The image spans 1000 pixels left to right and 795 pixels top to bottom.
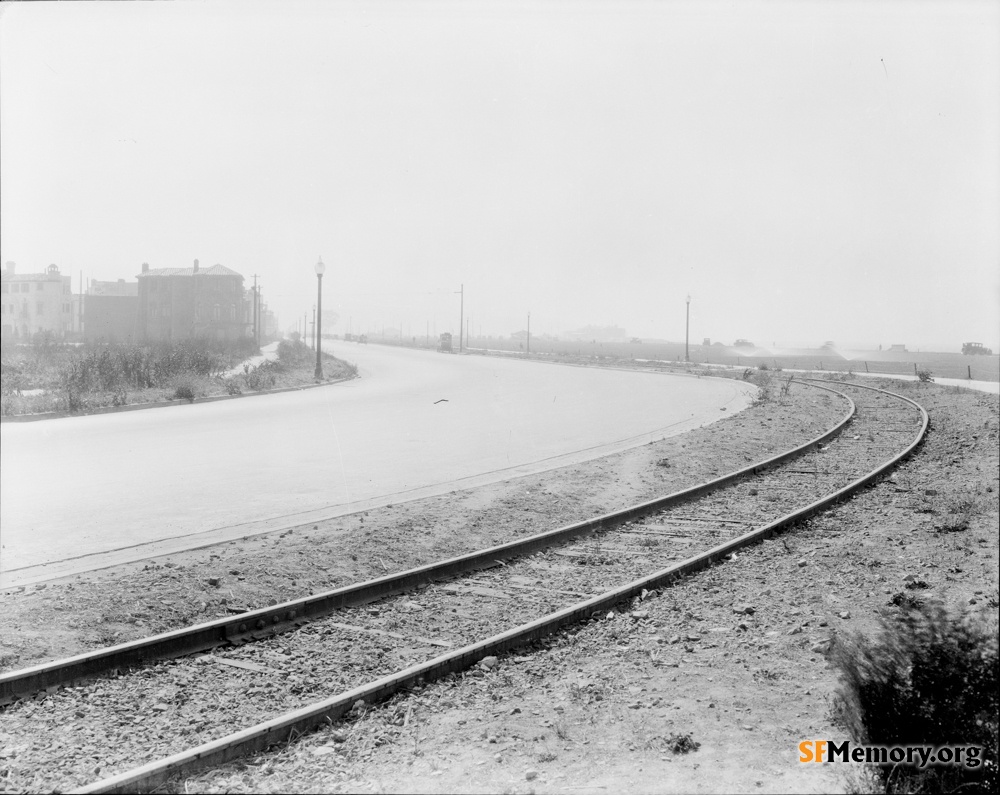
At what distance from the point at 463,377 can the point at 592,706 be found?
33051 millimetres

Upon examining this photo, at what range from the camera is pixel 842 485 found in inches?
439

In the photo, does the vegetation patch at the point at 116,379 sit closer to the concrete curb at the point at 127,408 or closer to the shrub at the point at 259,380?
the shrub at the point at 259,380

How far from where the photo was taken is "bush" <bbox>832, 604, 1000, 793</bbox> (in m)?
3.11

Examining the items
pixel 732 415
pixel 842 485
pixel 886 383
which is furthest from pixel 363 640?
pixel 886 383

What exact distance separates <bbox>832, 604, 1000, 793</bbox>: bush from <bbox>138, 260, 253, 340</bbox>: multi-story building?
67.2 meters

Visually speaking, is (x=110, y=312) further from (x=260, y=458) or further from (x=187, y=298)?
(x=260, y=458)

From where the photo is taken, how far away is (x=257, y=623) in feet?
19.1

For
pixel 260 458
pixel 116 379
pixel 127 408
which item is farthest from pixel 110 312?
pixel 260 458

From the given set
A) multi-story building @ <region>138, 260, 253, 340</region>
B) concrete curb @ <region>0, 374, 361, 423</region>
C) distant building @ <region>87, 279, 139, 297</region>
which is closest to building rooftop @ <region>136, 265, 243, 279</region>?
multi-story building @ <region>138, 260, 253, 340</region>

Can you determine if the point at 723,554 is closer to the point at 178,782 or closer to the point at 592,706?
the point at 592,706

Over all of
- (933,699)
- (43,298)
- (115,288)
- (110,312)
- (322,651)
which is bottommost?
(322,651)

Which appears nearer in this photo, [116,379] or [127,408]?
[127,408]

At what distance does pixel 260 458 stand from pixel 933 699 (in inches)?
464

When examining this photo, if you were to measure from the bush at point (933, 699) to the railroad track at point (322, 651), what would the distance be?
7.79 ft
